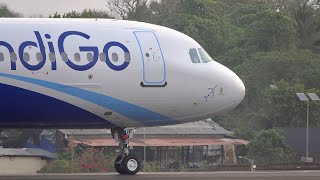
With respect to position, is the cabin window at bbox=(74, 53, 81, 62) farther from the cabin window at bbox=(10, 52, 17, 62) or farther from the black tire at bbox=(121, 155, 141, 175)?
the black tire at bbox=(121, 155, 141, 175)

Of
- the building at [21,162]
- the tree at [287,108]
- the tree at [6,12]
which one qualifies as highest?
the tree at [6,12]

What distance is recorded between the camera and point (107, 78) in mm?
28797

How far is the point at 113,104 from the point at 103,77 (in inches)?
32.6

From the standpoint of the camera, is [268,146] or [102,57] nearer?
[102,57]

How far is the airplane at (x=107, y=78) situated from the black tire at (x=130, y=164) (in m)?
0.03

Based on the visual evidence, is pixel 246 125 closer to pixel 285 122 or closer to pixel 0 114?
pixel 285 122

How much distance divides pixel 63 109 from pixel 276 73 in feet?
176

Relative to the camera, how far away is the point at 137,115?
29.5 meters

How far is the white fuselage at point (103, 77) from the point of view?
28031mm

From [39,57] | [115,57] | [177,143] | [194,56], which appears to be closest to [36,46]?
[39,57]

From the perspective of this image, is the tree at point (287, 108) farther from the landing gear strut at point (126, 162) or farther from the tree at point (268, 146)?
the landing gear strut at point (126, 162)

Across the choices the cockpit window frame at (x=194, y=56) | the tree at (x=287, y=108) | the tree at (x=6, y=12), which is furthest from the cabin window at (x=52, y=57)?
the tree at (x=6, y=12)

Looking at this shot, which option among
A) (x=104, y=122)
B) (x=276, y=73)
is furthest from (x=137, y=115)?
(x=276, y=73)

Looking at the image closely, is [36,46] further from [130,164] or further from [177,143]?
[177,143]
